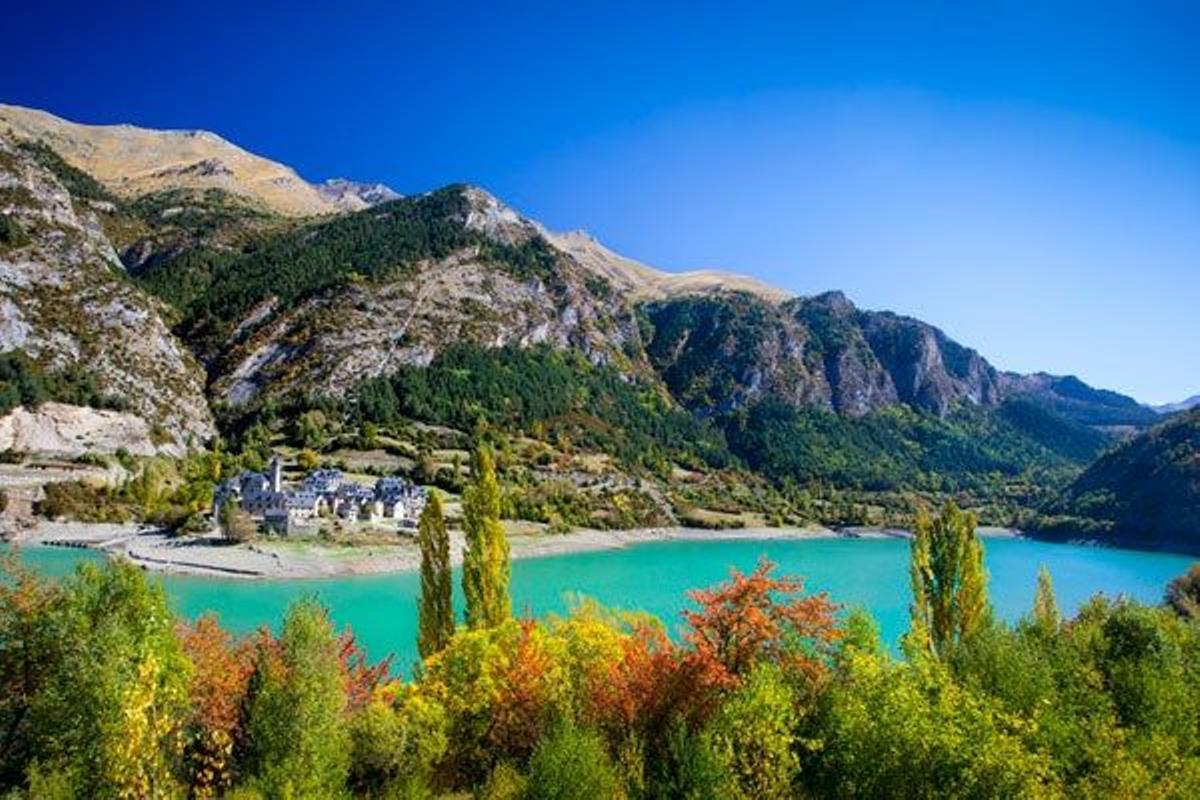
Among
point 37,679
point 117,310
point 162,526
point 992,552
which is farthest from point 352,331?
point 37,679

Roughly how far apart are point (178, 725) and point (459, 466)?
117716 mm

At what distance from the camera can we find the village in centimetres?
9931

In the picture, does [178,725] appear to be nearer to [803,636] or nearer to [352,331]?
[803,636]

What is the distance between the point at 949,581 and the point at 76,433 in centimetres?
12506

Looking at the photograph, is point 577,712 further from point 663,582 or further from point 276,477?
point 276,477

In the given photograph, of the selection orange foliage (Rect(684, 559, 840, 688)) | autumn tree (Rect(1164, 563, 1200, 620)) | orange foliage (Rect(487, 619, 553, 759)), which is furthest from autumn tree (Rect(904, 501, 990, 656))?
autumn tree (Rect(1164, 563, 1200, 620))

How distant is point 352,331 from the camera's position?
629 feet

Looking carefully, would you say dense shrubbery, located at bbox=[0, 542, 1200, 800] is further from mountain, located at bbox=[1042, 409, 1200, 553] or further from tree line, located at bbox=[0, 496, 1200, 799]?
mountain, located at bbox=[1042, 409, 1200, 553]

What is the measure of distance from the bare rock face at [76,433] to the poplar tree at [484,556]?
106m

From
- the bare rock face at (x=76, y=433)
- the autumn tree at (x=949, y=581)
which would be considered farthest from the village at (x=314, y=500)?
the autumn tree at (x=949, y=581)

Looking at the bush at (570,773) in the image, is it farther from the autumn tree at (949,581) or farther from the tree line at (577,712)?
the autumn tree at (949,581)

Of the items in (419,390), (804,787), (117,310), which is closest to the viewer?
(804,787)

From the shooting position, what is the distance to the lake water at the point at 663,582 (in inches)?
2495

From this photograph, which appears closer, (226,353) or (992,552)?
(992,552)
